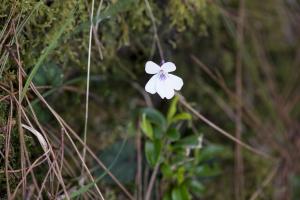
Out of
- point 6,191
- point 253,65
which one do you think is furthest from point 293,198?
point 6,191

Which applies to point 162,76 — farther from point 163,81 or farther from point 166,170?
point 166,170

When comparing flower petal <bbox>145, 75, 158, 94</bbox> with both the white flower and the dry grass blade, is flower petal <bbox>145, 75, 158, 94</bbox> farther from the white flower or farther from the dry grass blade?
the dry grass blade

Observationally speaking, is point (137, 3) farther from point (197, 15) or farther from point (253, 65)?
point (253, 65)

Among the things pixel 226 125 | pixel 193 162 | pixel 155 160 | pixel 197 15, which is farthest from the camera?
pixel 226 125

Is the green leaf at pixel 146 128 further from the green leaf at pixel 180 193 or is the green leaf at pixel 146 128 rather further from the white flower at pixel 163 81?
the white flower at pixel 163 81

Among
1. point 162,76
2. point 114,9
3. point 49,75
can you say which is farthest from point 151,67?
point 49,75

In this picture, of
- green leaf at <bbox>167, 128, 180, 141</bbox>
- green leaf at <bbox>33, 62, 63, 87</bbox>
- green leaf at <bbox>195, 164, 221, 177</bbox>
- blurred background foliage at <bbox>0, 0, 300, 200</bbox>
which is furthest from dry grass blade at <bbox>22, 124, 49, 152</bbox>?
green leaf at <bbox>195, 164, 221, 177</bbox>

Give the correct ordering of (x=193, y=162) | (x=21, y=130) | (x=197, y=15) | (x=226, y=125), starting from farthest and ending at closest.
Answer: (x=226, y=125) < (x=197, y=15) < (x=193, y=162) < (x=21, y=130)
